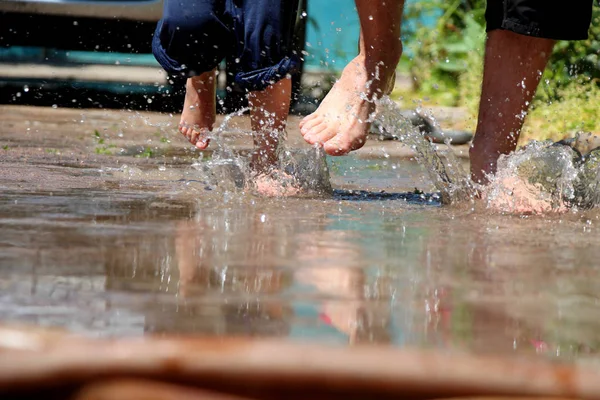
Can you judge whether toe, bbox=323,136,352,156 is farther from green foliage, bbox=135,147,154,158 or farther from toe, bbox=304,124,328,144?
green foliage, bbox=135,147,154,158

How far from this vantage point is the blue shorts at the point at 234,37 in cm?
341

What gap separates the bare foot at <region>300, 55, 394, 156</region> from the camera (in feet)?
11.2

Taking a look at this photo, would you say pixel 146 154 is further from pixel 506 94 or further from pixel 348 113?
pixel 506 94

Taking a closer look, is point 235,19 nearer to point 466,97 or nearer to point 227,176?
point 227,176

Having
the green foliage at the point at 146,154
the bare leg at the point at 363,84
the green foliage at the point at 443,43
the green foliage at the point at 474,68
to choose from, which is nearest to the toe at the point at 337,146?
the bare leg at the point at 363,84

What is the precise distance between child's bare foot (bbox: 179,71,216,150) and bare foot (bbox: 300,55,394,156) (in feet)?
1.35

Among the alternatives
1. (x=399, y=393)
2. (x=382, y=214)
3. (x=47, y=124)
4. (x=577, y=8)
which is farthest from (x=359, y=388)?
(x=47, y=124)

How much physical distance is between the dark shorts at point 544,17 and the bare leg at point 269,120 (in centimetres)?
68

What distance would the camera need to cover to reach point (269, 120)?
11.3 feet

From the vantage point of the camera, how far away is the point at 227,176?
342 cm

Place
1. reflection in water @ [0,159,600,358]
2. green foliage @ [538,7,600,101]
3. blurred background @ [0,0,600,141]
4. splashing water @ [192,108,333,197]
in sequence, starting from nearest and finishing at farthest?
1. reflection in water @ [0,159,600,358]
2. splashing water @ [192,108,333,197]
3. blurred background @ [0,0,600,141]
4. green foliage @ [538,7,600,101]

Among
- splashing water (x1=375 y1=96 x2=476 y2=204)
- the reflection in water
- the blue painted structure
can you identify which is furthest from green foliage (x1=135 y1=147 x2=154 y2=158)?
the blue painted structure

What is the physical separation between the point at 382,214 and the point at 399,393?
162cm

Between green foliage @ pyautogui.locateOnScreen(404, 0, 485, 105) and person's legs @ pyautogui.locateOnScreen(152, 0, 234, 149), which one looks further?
green foliage @ pyautogui.locateOnScreen(404, 0, 485, 105)
